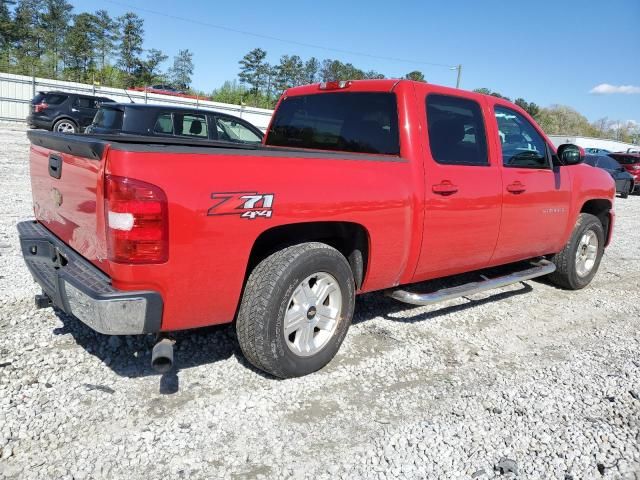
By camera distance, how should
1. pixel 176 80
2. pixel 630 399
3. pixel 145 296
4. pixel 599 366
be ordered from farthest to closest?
1. pixel 176 80
2. pixel 599 366
3. pixel 630 399
4. pixel 145 296

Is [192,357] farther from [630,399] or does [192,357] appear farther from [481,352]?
[630,399]

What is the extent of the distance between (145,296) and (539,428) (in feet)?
7.50

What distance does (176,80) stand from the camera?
67.8m

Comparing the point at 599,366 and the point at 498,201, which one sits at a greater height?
the point at 498,201

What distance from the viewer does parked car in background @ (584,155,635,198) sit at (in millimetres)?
18703

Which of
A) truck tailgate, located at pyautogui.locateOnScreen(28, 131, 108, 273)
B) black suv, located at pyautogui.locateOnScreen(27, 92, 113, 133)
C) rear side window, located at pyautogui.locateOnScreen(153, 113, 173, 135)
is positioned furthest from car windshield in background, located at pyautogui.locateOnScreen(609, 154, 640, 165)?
truck tailgate, located at pyautogui.locateOnScreen(28, 131, 108, 273)

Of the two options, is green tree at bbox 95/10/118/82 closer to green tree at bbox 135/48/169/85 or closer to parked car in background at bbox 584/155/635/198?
green tree at bbox 135/48/169/85

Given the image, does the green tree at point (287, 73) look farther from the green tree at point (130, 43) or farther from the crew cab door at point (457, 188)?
the crew cab door at point (457, 188)

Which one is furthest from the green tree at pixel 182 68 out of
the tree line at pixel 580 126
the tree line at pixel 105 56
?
the tree line at pixel 580 126

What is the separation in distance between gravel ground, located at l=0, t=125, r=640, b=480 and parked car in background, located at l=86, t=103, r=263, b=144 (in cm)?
512

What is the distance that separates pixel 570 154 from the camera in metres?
5.04

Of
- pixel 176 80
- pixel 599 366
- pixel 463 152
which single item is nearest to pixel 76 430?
pixel 463 152

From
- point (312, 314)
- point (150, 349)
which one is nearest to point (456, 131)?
point (312, 314)

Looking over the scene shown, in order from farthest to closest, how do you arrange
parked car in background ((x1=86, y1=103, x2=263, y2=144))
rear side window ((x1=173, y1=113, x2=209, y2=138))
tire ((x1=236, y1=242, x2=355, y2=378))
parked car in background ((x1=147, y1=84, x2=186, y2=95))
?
parked car in background ((x1=147, y1=84, x2=186, y2=95)) → rear side window ((x1=173, y1=113, x2=209, y2=138)) → parked car in background ((x1=86, y1=103, x2=263, y2=144)) → tire ((x1=236, y1=242, x2=355, y2=378))
